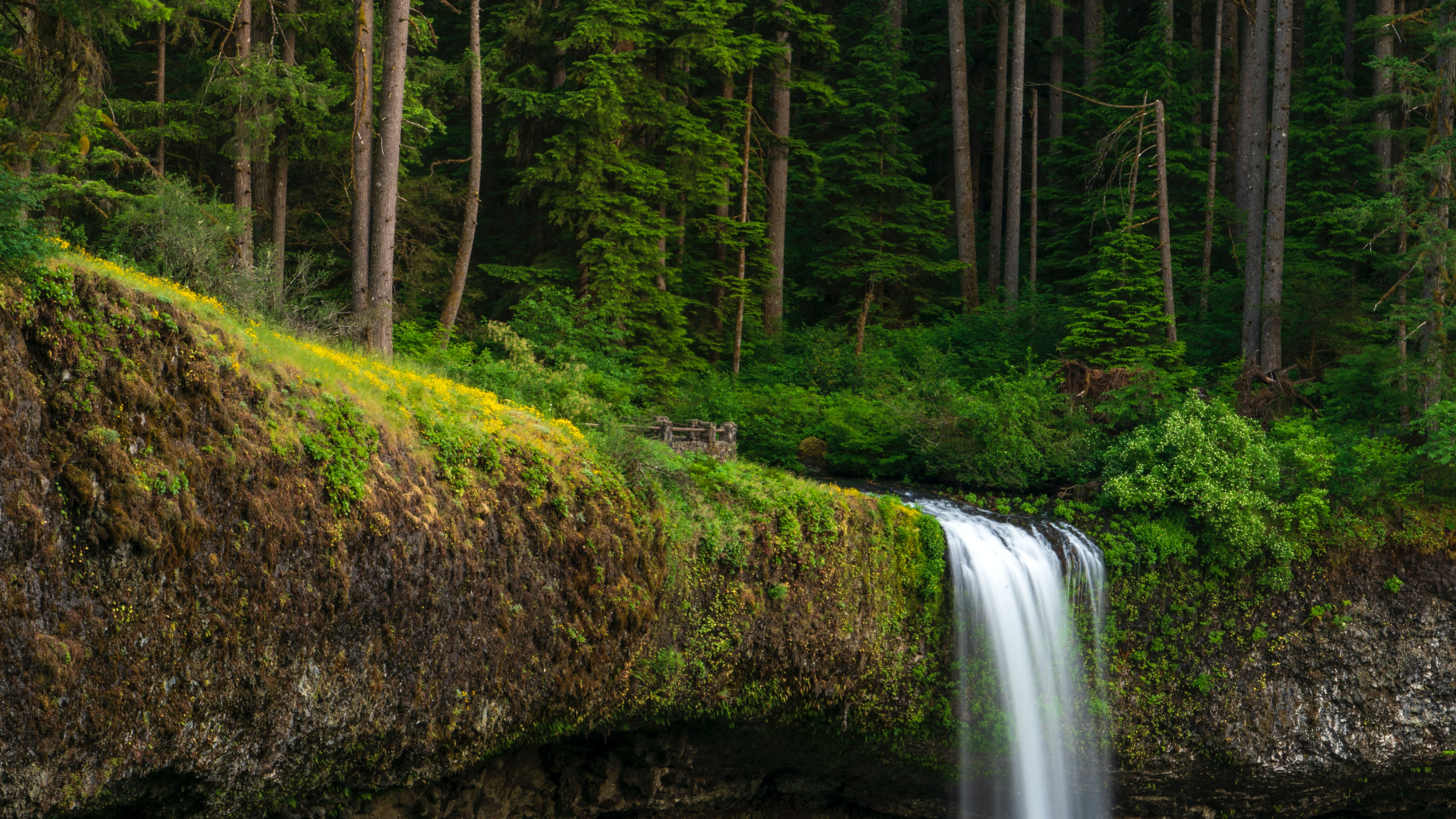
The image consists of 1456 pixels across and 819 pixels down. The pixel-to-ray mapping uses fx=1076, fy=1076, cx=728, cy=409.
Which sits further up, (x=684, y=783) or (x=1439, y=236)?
(x=1439, y=236)

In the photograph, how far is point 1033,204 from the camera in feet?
108

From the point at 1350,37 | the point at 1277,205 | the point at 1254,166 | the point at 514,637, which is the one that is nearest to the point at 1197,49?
the point at 1350,37

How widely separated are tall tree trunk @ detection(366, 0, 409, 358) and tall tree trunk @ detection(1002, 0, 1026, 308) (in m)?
17.8

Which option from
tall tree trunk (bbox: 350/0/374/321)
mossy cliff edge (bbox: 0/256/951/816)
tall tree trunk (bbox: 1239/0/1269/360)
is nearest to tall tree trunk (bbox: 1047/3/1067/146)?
tall tree trunk (bbox: 1239/0/1269/360)

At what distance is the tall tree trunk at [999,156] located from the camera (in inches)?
1300

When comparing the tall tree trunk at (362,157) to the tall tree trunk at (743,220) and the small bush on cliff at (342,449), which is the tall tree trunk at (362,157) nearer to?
the small bush on cliff at (342,449)

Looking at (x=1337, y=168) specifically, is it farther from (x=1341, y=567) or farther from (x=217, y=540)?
(x=217, y=540)

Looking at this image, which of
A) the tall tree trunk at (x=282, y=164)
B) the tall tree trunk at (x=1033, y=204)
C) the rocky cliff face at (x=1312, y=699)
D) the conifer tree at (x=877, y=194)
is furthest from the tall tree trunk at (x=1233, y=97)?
the tall tree trunk at (x=282, y=164)

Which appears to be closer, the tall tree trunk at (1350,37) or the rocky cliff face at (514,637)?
the rocky cliff face at (514,637)

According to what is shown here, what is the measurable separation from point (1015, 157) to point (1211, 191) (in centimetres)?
537

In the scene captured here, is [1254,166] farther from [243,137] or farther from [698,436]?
[243,137]

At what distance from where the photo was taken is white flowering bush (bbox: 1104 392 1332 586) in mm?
15797

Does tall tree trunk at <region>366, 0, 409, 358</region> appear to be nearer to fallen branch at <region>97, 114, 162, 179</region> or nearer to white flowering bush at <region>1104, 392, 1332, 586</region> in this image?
fallen branch at <region>97, 114, 162, 179</region>

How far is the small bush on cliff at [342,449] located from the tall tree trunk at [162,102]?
1252 centimetres
